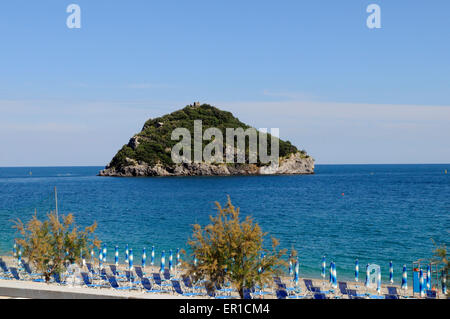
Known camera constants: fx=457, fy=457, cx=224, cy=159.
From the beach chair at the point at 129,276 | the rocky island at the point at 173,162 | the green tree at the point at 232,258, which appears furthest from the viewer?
the rocky island at the point at 173,162

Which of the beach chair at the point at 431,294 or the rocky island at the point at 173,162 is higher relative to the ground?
the rocky island at the point at 173,162

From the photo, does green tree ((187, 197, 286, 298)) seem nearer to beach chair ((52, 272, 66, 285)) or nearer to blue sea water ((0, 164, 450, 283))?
beach chair ((52, 272, 66, 285))

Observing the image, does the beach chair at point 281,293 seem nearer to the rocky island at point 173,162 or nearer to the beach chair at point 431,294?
the beach chair at point 431,294

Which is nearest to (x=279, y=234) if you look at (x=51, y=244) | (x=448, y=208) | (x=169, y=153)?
(x=51, y=244)

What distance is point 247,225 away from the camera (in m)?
14.1

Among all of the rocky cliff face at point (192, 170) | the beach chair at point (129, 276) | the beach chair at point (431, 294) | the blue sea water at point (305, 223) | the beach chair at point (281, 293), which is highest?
the rocky cliff face at point (192, 170)

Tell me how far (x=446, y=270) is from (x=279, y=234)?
25.8 m

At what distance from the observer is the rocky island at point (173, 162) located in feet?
463

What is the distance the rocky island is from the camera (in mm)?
141125

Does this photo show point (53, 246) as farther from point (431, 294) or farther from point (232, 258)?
point (431, 294)

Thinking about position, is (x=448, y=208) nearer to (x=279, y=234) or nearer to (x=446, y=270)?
(x=279, y=234)

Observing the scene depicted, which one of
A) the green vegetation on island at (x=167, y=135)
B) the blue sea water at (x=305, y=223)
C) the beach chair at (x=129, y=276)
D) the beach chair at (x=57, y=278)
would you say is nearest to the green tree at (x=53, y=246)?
the beach chair at (x=57, y=278)

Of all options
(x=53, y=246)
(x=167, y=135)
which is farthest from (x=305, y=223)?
(x=167, y=135)

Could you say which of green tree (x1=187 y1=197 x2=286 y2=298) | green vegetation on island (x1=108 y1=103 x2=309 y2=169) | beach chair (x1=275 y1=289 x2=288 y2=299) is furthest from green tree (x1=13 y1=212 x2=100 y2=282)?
green vegetation on island (x1=108 y1=103 x2=309 y2=169)
